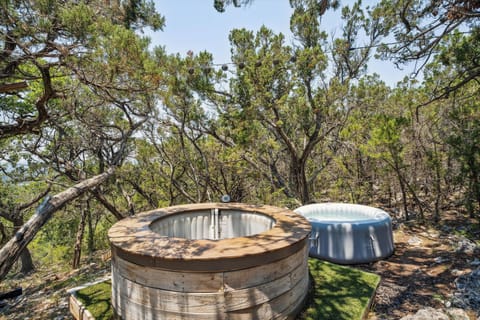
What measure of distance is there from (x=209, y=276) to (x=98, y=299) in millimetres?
2009

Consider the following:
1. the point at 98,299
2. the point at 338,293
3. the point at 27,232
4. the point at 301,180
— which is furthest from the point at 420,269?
the point at 27,232

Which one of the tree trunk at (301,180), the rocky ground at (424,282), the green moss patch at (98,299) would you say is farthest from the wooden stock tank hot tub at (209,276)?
the tree trunk at (301,180)

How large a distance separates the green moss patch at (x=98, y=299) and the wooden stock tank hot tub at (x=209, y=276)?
38 centimetres

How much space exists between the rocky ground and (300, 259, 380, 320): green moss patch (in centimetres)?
20

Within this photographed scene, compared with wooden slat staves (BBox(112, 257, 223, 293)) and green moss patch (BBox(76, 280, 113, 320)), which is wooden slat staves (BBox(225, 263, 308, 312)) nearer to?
wooden slat staves (BBox(112, 257, 223, 293))

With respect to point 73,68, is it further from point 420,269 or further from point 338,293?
point 420,269

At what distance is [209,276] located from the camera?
2.17 metres

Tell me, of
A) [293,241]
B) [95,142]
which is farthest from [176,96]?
[293,241]

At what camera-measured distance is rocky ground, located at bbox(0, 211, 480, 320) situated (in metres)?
2.96

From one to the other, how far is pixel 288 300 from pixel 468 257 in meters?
3.56

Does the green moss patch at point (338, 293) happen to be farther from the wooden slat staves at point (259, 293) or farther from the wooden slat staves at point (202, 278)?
the wooden slat staves at point (202, 278)

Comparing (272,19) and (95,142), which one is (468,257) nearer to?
(272,19)

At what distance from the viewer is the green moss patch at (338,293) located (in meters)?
2.73

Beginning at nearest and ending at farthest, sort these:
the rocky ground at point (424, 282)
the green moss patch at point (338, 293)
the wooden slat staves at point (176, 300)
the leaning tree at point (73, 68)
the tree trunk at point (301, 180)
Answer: the wooden slat staves at point (176, 300)
the leaning tree at point (73, 68)
the green moss patch at point (338, 293)
the rocky ground at point (424, 282)
the tree trunk at point (301, 180)
